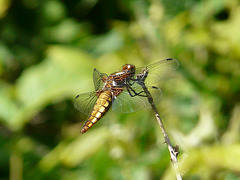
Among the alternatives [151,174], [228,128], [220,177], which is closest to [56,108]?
[151,174]

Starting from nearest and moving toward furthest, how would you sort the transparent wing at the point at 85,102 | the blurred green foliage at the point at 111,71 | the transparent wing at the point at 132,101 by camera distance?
the transparent wing at the point at 132,101
the transparent wing at the point at 85,102
the blurred green foliage at the point at 111,71

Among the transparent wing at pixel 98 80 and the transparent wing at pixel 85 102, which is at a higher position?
the transparent wing at pixel 98 80

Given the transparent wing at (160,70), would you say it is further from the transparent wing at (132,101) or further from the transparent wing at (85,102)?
the transparent wing at (85,102)

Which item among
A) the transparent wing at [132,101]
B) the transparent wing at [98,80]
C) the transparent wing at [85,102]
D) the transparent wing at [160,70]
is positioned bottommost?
the transparent wing at [132,101]

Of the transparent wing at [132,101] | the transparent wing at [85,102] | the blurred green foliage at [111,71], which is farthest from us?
the blurred green foliage at [111,71]

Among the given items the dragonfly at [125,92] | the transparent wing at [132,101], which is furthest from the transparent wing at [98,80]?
the transparent wing at [132,101]

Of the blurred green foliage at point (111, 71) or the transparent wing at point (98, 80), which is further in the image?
the blurred green foliage at point (111, 71)

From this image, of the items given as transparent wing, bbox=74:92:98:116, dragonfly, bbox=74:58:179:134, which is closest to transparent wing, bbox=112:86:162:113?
dragonfly, bbox=74:58:179:134
